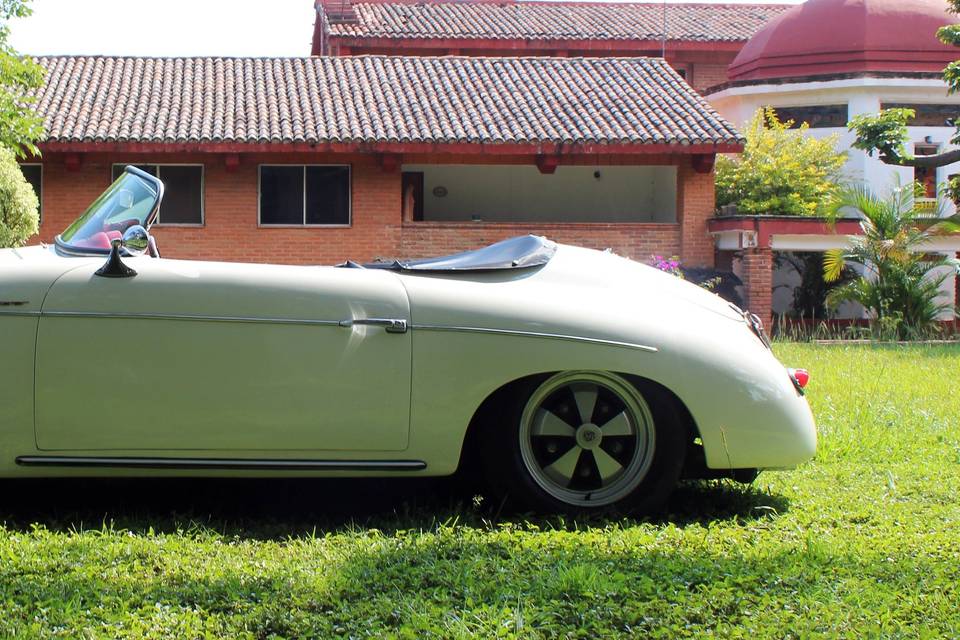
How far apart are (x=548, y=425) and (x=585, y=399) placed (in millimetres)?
170

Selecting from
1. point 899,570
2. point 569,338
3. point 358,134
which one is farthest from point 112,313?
point 358,134

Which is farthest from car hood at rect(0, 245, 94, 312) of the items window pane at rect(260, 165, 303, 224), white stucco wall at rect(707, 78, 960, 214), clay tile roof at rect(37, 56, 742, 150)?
A: white stucco wall at rect(707, 78, 960, 214)

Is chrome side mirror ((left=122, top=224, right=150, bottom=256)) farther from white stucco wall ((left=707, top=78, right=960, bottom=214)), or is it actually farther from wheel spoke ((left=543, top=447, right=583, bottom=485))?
white stucco wall ((left=707, top=78, right=960, bottom=214))

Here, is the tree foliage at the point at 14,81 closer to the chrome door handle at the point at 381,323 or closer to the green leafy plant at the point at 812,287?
the chrome door handle at the point at 381,323

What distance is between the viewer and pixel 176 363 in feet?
13.8

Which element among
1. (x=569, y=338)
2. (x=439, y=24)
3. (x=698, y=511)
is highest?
(x=439, y=24)

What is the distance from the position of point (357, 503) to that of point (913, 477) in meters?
2.55

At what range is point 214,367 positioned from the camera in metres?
4.21

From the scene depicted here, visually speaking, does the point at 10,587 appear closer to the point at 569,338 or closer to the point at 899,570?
the point at 569,338

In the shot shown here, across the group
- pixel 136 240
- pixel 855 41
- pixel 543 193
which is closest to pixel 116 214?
pixel 136 240

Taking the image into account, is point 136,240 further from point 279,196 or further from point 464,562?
point 279,196

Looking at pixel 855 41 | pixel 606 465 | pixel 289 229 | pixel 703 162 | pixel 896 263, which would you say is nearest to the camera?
pixel 606 465

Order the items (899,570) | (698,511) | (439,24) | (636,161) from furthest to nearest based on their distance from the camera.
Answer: (439,24) < (636,161) < (698,511) < (899,570)

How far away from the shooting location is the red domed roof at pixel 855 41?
25984mm
